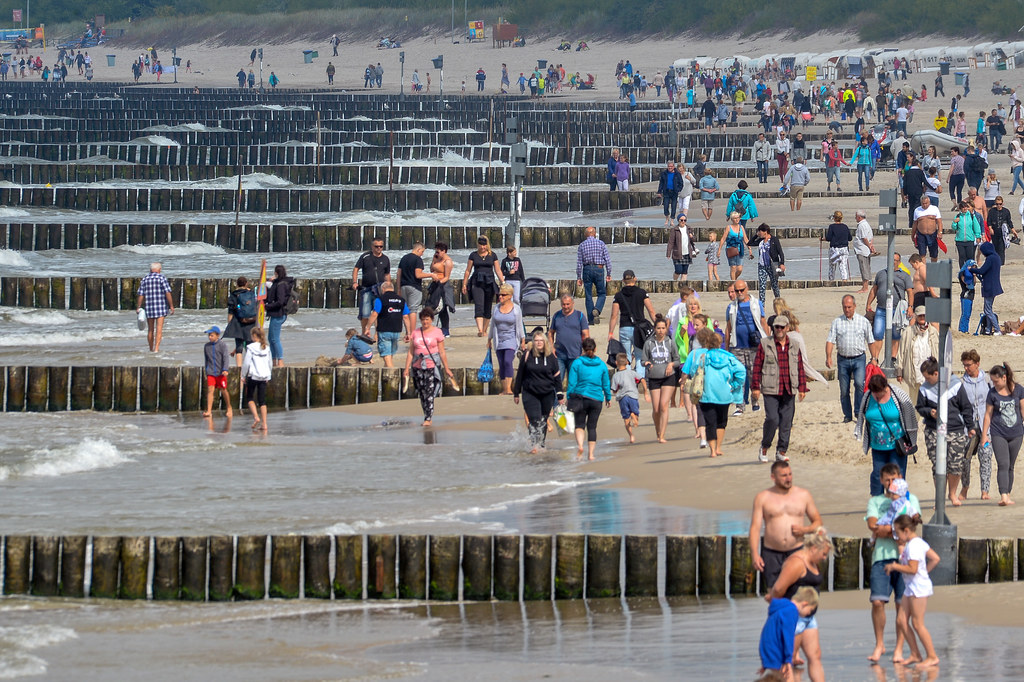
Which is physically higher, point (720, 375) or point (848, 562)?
point (720, 375)

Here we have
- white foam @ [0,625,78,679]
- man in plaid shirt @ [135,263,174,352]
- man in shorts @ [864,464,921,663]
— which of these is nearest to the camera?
man in shorts @ [864,464,921,663]

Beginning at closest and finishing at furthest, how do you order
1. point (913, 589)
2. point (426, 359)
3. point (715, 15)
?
point (913, 589)
point (426, 359)
point (715, 15)

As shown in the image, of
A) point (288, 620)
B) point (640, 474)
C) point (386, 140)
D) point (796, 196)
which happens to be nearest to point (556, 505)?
point (640, 474)

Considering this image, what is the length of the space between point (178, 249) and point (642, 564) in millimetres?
29999

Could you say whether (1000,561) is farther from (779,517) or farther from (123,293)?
(123,293)

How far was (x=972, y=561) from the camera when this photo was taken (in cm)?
1354

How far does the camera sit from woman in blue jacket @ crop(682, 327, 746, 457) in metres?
17.5

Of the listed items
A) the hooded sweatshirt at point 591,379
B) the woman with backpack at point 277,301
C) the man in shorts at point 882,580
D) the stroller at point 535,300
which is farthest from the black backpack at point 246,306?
the man in shorts at point 882,580

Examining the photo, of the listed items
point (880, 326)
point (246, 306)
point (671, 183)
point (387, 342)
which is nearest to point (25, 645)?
point (246, 306)

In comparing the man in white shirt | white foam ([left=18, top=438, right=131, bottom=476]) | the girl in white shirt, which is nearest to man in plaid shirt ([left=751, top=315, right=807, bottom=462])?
the girl in white shirt

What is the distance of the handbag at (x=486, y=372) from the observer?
2236 cm

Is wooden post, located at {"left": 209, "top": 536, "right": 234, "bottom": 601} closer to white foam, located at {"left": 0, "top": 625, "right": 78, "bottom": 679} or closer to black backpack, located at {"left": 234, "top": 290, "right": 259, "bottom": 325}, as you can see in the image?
white foam, located at {"left": 0, "top": 625, "right": 78, "bottom": 679}

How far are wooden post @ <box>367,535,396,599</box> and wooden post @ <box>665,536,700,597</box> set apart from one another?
221 cm

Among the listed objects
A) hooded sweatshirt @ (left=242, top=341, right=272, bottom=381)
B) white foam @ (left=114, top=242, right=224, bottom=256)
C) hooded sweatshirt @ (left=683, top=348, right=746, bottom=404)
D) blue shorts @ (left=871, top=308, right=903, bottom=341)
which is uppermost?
white foam @ (left=114, top=242, right=224, bottom=256)
